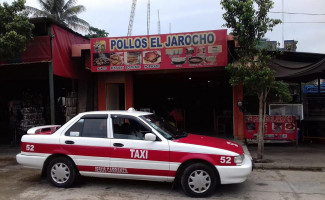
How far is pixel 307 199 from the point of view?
5.68 m

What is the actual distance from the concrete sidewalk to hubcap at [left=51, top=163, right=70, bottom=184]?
471 centimetres

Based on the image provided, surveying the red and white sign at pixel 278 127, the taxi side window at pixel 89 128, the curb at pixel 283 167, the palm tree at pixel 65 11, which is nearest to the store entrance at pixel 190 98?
the red and white sign at pixel 278 127

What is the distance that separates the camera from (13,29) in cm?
925

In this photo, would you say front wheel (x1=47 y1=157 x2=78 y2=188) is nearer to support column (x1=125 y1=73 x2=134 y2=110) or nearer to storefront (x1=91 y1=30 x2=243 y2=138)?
storefront (x1=91 y1=30 x2=243 y2=138)

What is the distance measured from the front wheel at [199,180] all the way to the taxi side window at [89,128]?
1.82 metres

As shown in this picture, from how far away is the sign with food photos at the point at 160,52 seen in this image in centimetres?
1063

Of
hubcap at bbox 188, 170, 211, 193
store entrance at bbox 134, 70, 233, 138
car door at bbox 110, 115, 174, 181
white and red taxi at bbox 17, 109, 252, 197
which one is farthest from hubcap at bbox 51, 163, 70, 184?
store entrance at bbox 134, 70, 233, 138

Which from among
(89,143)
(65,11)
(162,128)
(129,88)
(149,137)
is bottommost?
(89,143)

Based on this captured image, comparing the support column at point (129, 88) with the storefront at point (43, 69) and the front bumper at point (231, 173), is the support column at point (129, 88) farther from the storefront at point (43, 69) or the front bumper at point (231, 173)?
the front bumper at point (231, 173)

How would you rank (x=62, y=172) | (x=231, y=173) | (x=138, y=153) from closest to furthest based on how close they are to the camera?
(x=231, y=173) → (x=138, y=153) → (x=62, y=172)

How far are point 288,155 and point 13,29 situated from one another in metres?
8.89

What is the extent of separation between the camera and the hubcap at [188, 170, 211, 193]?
5.72 meters

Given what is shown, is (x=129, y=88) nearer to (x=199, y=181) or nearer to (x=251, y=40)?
(x=251, y=40)

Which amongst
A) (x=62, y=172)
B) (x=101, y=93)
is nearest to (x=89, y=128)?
(x=62, y=172)
